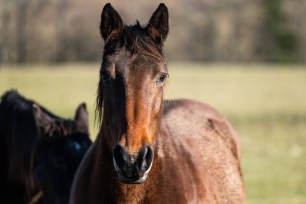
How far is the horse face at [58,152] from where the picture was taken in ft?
16.9

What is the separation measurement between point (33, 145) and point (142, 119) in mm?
2494

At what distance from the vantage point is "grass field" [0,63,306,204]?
11.6 meters

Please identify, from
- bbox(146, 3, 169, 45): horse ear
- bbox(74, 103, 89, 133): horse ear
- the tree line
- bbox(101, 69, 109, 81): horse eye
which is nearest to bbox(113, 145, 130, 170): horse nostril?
bbox(101, 69, 109, 81): horse eye

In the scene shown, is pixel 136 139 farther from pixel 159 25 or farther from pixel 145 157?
pixel 159 25

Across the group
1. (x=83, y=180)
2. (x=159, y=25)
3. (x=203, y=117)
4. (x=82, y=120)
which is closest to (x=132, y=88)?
(x=159, y=25)

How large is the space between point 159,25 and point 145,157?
3.47 ft

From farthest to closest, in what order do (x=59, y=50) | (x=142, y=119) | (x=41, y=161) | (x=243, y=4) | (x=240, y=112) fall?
(x=243, y=4)
(x=59, y=50)
(x=240, y=112)
(x=41, y=161)
(x=142, y=119)

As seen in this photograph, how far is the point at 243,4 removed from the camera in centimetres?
6494

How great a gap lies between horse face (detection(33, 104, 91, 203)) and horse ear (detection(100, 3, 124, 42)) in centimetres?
175

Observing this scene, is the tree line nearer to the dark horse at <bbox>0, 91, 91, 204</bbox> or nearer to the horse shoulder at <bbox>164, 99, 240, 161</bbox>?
the dark horse at <bbox>0, 91, 91, 204</bbox>

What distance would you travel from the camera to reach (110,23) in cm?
384

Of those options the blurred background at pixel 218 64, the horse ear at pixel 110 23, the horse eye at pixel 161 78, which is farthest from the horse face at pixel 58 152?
the horse eye at pixel 161 78

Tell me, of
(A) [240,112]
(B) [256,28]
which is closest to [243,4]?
(B) [256,28]

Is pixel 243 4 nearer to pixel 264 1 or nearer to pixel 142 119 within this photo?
pixel 264 1
